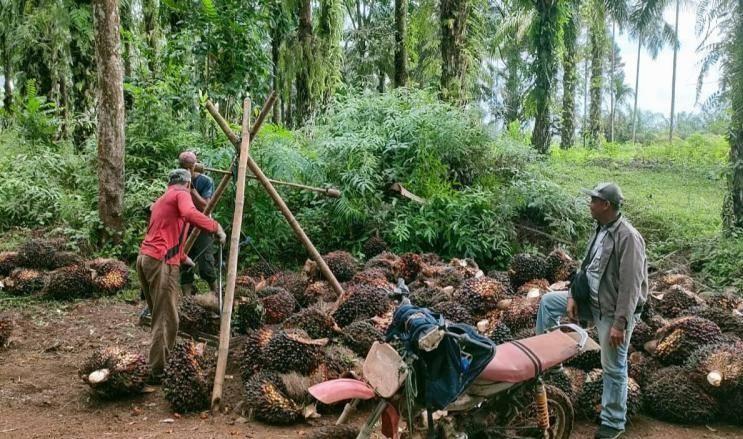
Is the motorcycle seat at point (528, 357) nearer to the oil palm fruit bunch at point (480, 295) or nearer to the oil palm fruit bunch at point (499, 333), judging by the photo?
the oil palm fruit bunch at point (499, 333)

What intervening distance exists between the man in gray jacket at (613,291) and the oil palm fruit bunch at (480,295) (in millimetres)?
1732

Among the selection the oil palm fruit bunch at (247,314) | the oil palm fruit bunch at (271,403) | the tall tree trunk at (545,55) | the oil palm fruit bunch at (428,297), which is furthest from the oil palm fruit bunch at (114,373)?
the tall tree trunk at (545,55)

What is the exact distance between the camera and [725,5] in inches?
401

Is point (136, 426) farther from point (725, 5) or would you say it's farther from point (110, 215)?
point (725, 5)

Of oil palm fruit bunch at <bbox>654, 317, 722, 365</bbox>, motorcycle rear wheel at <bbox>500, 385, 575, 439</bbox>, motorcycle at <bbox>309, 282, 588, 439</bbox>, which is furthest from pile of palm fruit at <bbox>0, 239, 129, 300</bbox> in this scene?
oil palm fruit bunch at <bbox>654, 317, 722, 365</bbox>

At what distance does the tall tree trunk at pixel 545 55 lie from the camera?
13.7 meters

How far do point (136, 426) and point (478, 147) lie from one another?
7.60m

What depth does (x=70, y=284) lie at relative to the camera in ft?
26.9

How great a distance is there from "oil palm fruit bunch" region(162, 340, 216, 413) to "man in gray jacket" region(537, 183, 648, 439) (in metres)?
3.01

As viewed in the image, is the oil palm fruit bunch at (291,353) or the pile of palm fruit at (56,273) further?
the pile of palm fruit at (56,273)

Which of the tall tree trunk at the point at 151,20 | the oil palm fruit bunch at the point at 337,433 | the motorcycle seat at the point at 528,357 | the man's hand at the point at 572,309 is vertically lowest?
the oil palm fruit bunch at the point at 337,433

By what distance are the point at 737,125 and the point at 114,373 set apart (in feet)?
31.7

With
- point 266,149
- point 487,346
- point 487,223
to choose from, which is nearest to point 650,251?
point 487,223

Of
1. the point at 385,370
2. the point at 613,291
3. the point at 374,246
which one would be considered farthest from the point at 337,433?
the point at 374,246
